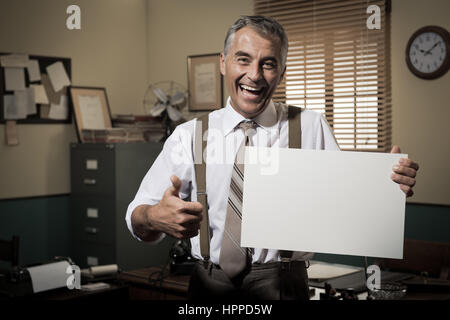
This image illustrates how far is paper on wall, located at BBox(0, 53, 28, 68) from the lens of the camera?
406 centimetres

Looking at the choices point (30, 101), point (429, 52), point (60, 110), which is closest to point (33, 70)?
point (30, 101)

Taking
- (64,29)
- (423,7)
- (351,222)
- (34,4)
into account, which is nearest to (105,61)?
(64,29)

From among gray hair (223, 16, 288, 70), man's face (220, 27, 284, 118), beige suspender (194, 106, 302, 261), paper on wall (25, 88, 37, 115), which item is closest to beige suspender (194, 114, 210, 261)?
beige suspender (194, 106, 302, 261)

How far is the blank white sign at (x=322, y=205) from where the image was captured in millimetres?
1387

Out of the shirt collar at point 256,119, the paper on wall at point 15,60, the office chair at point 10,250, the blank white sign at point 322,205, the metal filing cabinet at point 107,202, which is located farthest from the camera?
the metal filing cabinet at point 107,202

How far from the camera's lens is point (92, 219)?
4320 millimetres

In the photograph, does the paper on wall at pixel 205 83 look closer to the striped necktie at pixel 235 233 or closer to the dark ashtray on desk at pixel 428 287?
the dark ashtray on desk at pixel 428 287

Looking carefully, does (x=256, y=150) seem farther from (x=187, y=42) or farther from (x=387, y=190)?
(x=187, y=42)

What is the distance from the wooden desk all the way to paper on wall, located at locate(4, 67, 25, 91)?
179cm

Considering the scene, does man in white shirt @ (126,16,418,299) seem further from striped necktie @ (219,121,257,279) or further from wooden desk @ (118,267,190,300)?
wooden desk @ (118,267,190,300)

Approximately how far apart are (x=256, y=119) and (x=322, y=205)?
380mm

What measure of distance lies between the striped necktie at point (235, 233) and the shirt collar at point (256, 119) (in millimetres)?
78

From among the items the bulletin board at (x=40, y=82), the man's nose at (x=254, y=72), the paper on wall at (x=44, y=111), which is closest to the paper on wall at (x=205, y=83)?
the bulletin board at (x=40, y=82)

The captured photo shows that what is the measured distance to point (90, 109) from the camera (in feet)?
14.8
